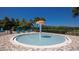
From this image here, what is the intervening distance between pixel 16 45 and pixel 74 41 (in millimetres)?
2066

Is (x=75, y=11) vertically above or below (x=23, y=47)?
above

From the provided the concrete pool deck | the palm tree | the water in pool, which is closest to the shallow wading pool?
the water in pool

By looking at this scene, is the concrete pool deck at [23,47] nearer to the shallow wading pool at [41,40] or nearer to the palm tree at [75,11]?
the shallow wading pool at [41,40]

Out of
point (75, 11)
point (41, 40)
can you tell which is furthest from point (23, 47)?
point (75, 11)

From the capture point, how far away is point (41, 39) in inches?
245

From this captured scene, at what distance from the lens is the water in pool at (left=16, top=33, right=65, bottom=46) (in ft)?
19.7

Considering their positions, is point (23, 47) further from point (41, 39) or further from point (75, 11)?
point (75, 11)

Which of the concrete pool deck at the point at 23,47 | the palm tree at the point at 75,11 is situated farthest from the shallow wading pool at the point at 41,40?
the palm tree at the point at 75,11

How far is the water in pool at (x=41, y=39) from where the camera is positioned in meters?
6.00

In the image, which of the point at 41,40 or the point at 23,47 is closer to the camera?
the point at 23,47

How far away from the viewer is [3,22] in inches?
237
